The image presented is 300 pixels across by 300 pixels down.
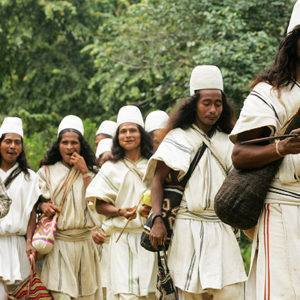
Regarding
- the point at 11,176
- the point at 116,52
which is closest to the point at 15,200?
the point at 11,176

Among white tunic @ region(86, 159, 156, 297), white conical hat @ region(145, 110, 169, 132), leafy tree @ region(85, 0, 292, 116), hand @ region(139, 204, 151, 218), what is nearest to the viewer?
hand @ region(139, 204, 151, 218)

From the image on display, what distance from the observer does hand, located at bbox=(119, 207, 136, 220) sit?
10.7 m

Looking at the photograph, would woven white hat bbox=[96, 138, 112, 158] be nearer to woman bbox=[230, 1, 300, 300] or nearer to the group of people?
the group of people

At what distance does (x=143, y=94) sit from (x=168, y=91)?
1523 millimetres

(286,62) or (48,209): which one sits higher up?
(286,62)

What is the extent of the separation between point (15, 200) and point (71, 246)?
86 centimetres

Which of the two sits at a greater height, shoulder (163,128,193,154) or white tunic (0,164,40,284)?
shoulder (163,128,193,154)

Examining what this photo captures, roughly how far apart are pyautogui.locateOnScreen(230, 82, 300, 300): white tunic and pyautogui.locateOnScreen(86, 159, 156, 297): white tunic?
14.4 feet

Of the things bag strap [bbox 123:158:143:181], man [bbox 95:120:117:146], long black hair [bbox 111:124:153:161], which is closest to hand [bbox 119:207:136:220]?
bag strap [bbox 123:158:143:181]

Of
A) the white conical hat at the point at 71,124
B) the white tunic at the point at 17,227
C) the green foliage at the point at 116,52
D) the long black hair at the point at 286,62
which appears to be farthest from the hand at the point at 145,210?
the green foliage at the point at 116,52

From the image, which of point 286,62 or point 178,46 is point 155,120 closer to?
point 178,46

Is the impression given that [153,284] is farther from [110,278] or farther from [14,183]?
[14,183]

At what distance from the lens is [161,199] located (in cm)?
902

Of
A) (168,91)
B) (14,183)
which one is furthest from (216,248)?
(168,91)
